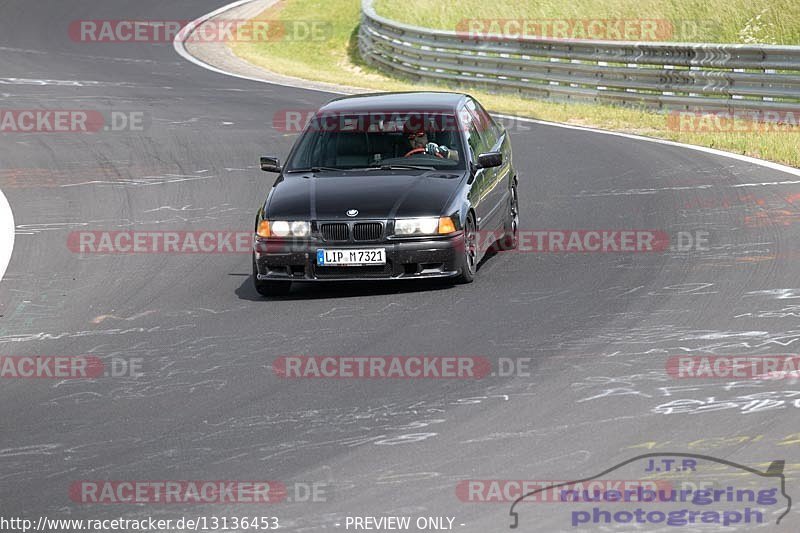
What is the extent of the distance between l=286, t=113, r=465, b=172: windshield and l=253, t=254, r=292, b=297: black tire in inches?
53.1

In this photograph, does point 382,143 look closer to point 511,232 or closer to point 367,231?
point 367,231

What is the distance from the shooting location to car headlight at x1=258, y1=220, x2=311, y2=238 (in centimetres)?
1095

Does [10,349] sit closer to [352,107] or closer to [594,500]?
[352,107]

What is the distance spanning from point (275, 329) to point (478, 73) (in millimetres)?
19124

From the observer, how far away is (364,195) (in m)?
11.1

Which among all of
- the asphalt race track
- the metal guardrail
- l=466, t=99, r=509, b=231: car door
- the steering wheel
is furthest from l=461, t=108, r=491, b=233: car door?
the metal guardrail

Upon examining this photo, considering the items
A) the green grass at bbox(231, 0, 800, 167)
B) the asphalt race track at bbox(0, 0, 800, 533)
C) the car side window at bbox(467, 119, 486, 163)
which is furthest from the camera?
the green grass at bbox(231, 0, 800, 167)

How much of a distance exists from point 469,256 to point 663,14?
26883mm

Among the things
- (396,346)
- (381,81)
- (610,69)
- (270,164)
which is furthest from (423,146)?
(381,81)

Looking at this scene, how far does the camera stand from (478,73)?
2831cm

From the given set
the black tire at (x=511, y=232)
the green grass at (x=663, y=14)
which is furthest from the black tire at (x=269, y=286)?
the green grass at (x=663, y=14)

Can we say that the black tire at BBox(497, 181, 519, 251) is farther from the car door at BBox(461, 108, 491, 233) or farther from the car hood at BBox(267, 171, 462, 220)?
the car hood at BBox(267, 171, 462, 220)

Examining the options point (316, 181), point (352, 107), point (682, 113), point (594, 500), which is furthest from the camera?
point (682, 113)

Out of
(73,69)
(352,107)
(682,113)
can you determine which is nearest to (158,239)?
(352,107)
